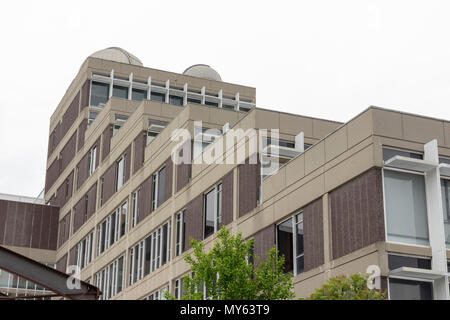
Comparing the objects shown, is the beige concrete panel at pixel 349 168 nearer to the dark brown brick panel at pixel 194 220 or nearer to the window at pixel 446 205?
the window at pixel 446 205

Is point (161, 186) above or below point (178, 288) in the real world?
above

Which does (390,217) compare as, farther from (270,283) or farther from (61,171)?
(61,171)

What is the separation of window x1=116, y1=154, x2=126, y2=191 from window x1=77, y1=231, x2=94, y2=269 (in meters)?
5.84

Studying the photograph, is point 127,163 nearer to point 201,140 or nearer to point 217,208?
point 201,140

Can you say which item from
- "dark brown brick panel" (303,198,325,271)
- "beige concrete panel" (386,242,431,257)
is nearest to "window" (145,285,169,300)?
"dark brown brick panel" (303,198,325,271)

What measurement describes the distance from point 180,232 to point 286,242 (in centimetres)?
1087

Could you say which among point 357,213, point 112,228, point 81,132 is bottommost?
point 357,213

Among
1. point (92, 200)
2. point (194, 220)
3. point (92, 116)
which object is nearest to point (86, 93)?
point (92, 116)

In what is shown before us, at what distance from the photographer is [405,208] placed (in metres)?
24.6

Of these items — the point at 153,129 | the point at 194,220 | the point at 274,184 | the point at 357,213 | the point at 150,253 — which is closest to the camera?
the point at 357,213

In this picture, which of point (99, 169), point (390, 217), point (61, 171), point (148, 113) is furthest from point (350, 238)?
point (61, 171)

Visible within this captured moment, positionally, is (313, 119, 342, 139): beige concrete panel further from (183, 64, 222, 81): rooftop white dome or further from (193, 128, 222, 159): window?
(183, 64, 222, 81): rooftop white dome

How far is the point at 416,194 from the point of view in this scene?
24.9 meters

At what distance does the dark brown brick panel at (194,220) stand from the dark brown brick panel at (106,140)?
15298 millimetres
